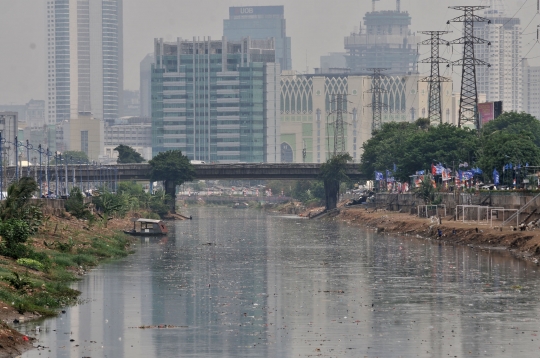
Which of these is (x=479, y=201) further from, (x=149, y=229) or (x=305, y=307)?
(x=305, y=307)

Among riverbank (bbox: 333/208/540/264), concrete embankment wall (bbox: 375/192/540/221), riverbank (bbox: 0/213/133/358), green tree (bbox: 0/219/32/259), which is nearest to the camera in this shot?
riverbank (bbox: 0/213/133/358)

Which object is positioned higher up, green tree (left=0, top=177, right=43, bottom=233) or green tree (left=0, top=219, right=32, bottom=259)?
green tree (left=0, top=177, right=43, bottom=233)

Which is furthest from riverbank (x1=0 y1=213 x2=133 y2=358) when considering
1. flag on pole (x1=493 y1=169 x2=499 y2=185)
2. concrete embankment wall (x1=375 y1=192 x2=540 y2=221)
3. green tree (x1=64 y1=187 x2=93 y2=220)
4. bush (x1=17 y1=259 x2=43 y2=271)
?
flag on pole (x1=493 y1=169 x2=499 y2=185)

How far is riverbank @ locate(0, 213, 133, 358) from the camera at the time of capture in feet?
167

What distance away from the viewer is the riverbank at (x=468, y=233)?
9206cm

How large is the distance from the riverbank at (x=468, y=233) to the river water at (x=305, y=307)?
8.13ft

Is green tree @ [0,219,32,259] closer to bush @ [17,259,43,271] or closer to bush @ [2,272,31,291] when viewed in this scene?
bush @ [17,259,43,271]

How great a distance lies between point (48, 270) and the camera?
2682 inches

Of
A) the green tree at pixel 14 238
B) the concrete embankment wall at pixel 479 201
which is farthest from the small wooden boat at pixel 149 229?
the green tree at pixel 14 238

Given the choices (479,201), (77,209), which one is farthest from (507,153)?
(77,209)

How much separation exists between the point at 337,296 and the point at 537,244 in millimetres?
29703

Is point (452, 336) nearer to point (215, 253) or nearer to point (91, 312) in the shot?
point (91, 312)

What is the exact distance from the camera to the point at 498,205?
121 metres

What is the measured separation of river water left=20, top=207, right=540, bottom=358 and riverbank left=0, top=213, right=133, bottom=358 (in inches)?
40.3
